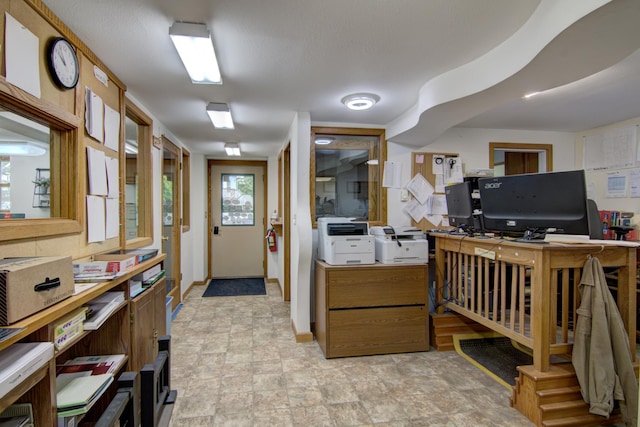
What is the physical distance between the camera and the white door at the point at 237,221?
5.88m

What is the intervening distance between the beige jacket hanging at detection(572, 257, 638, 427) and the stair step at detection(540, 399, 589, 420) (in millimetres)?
61

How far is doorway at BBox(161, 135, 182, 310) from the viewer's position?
13.2 ft

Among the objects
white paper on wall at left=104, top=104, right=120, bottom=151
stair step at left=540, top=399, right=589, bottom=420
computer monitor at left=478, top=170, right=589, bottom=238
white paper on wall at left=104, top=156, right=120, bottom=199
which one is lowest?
stair step at left=540, top=399, right=589, bottom=420

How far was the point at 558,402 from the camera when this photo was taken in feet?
6.36

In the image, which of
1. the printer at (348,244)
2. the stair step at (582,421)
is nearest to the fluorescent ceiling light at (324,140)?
the printer at (348,244)

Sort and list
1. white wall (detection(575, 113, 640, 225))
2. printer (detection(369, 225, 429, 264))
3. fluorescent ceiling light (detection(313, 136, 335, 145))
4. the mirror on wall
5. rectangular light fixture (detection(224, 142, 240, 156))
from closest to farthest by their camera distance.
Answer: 1. the mirror on wall
2. printer (detection(369, 225, 429, 264))
3. white wall (detection(575, 113, 640, 225))
4. fluorescent ceiling light (detection(313, 136, 335, 145))
5. rectangular light fixture (detection(224, 142, 240, 156))

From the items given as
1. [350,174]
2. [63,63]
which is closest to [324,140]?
[350,174]

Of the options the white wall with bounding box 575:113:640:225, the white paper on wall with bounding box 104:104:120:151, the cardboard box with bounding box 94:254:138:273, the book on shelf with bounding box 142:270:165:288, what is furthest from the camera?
the white wall with bounding box 575:113:640:225

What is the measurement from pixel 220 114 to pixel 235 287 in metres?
3.12

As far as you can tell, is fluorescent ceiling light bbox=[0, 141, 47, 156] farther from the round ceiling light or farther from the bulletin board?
the bulletin board

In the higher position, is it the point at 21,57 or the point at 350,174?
the point at 21,57

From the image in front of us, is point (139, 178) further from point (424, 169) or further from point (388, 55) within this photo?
point (424, 169)

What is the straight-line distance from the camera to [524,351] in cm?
298

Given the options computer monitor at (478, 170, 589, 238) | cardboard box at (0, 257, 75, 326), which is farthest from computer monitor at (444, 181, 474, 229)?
cardboard box at (0, 257, 75, 326)
